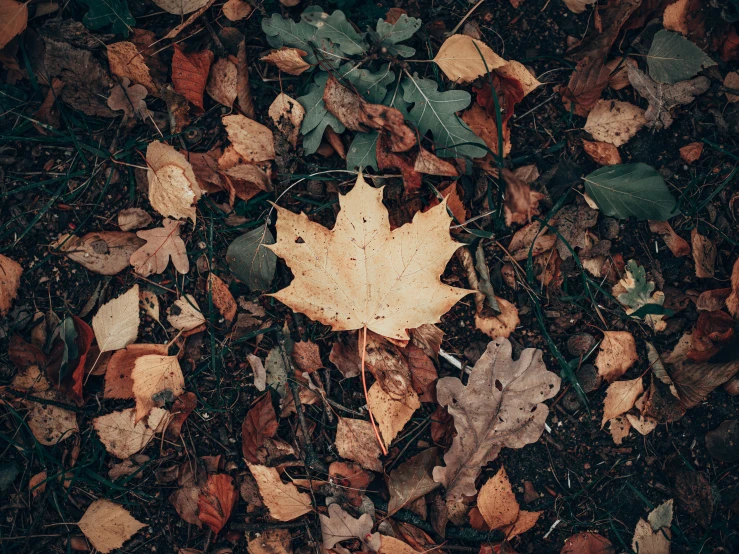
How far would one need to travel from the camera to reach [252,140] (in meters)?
2.06

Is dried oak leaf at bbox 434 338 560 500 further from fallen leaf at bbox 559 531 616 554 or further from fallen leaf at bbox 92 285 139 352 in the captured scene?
fallen leaf at bbox 92 285 139 352

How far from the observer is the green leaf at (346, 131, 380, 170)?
200 cm

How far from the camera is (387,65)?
1992mm

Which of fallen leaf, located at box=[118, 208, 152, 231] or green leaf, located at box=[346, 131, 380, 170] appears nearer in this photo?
green leaf, located at box=[346, 131, 380, 170]

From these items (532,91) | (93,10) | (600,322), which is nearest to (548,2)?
(532,91)

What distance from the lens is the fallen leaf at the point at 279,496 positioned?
6.61ft

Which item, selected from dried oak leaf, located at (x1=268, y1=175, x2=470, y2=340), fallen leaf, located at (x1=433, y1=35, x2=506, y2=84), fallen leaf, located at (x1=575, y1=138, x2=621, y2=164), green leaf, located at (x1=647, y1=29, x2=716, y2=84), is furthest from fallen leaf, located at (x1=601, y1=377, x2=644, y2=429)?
fallen leaf, located at (x1=433, y1=35, x2=506, y2=84)

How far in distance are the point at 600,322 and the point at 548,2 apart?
1330 mm

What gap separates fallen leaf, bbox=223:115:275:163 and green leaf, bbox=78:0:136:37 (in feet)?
1.91

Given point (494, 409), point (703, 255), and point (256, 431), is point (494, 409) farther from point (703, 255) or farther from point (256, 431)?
point (703, 255)

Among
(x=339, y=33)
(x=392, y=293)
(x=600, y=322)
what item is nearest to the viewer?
(x=392, y=293)

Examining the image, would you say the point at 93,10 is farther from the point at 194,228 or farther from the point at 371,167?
the point at 371,167

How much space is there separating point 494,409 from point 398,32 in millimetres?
1500

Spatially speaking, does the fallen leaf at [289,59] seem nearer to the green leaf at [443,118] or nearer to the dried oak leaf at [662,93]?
the green leaf at [443,118]
